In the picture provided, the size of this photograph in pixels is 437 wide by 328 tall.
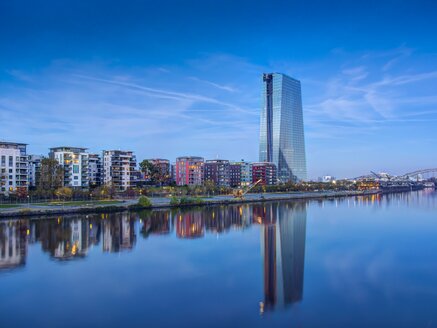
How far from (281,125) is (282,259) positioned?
49476 mm

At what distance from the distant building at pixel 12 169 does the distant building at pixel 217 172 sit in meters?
19.9

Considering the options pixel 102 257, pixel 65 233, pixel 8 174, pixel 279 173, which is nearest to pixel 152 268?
pixel 102 257

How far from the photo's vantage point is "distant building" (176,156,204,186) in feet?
132

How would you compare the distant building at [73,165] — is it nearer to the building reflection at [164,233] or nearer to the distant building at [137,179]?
the distant building at [137,179]

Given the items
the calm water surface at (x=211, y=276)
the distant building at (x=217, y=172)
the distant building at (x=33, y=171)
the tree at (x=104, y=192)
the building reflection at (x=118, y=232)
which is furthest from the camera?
the distant building at (x=217, y=172)

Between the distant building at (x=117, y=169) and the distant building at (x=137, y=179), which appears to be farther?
the distant building at (x=137, y=179)

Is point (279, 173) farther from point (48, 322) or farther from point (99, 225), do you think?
point (48, 322)

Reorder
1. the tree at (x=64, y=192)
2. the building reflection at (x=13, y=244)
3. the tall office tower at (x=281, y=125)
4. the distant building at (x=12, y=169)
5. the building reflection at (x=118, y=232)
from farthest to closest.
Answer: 1. the tall office tower at (x=281, y=125)
2. the distant building at (x=12, y=169)
3. the tree at (x=64, y=192)
4. the building reflection at (x=118, y=232)
5. the building reflection at (x=13, y=244)

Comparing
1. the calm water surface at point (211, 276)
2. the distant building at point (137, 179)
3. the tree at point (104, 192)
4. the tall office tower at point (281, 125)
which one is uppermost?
the tall office tower at point (281, 125)

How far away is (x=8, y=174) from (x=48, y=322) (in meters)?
19.6

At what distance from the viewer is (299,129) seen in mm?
63219

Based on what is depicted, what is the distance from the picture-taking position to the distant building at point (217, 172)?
4184 centimetres

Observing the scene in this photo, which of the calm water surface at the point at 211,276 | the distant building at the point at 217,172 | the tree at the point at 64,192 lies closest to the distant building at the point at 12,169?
the tree at the point at 64,192

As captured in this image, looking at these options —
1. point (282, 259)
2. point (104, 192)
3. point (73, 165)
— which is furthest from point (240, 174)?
point (282, 259)
